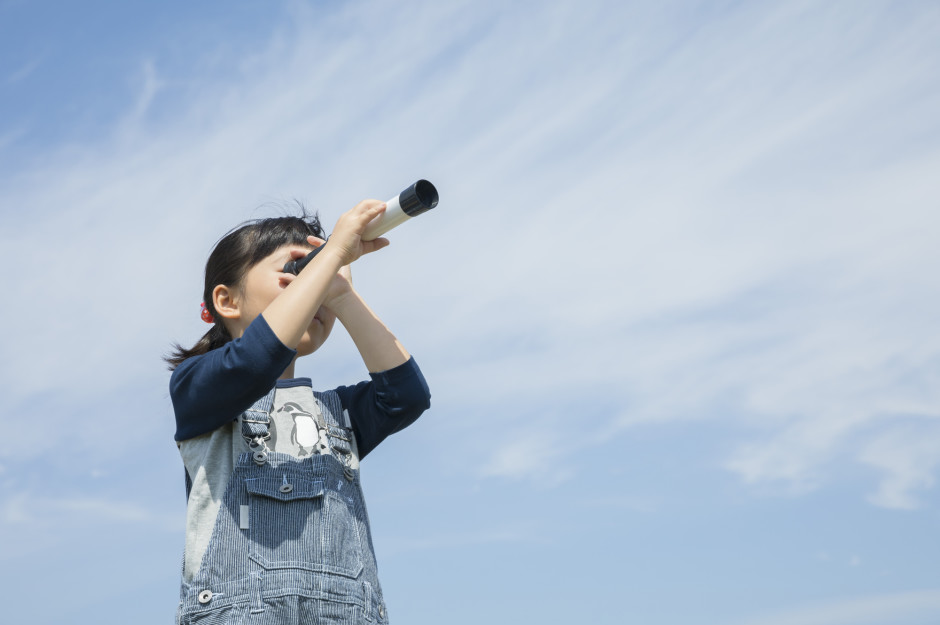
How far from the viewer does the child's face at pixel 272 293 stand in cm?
302

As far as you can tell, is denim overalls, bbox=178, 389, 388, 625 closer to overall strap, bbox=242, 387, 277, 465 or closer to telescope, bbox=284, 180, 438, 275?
overall strap, bbox=242, 387, 277, 465

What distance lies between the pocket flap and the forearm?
47 centimetres

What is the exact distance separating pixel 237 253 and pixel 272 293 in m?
0.25

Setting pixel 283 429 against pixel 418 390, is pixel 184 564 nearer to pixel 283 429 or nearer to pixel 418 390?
pixel 283 429

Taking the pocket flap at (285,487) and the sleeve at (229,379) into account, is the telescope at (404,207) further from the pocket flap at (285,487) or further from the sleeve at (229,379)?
the pocket flap at (285,487)

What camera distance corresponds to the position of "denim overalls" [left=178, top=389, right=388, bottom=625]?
2486 mm

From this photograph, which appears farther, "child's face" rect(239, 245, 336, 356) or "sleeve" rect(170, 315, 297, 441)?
"child's face" rect(239, 245, 336, 356)

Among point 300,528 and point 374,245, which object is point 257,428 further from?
point 374,245

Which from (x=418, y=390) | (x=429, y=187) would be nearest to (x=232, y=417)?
(x=418, y=390)

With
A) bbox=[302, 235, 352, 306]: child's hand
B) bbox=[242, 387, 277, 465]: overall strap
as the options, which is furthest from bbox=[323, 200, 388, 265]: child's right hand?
bbox=[242, 387, 277, 465]: overall strap

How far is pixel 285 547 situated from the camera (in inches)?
102

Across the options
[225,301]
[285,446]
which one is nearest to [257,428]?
[285,446]

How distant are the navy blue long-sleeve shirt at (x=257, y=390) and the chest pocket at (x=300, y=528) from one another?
247 millimetres

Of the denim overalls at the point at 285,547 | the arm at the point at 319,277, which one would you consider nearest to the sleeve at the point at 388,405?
the denim overalls at the point at 285,547
